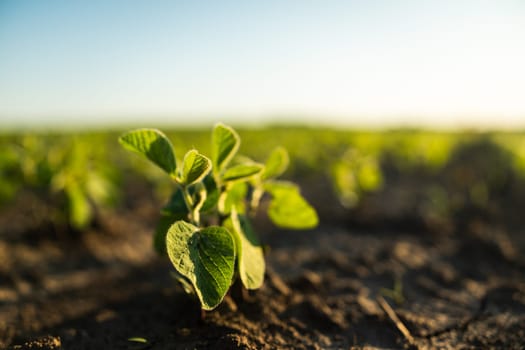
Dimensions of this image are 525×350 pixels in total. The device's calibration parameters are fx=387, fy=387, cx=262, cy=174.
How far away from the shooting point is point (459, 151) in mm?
9438

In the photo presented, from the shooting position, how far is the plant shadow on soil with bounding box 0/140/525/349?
5.98 feet

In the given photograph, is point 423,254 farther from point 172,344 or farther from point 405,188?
point 405,188

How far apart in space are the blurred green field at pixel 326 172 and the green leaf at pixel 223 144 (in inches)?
8.3

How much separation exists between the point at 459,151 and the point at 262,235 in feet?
24.4

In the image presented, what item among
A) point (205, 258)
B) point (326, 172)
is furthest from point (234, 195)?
point (326, 172)

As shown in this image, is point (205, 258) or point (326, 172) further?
point (326, 172)

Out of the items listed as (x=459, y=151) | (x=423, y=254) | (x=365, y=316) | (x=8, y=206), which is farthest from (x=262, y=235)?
(x=459, y=151)

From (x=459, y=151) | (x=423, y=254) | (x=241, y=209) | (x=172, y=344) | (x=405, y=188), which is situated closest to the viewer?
(x=172, y=344)

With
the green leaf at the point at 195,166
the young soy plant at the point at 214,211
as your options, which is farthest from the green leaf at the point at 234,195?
the green leaf at the point at 195,166

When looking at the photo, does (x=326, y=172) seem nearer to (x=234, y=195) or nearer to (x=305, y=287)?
(x=305, y=287)

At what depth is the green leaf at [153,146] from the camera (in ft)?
5.04

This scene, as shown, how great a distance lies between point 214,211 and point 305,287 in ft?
2.71

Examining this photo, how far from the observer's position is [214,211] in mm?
1759

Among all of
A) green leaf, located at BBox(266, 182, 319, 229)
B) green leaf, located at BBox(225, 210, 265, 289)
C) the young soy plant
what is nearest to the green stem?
the young soy plant
